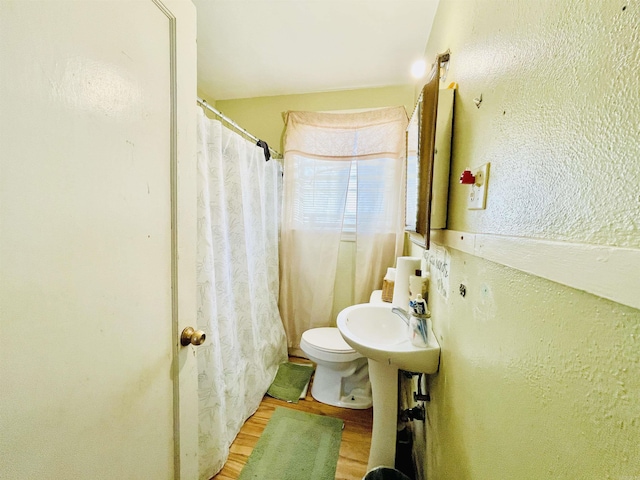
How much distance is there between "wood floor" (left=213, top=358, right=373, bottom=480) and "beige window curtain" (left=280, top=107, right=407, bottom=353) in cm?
62

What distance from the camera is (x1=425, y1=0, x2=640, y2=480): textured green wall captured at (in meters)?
0.26

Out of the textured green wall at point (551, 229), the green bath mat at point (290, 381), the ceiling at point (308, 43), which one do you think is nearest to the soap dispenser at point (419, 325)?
the textured green wall at point (551, 229)

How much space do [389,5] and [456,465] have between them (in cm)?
195

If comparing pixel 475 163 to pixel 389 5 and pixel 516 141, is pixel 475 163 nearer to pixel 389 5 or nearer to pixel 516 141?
pixel 516 141

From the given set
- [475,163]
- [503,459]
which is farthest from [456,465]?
[475,163]

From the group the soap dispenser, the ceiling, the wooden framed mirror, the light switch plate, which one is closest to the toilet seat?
the soap dispenser

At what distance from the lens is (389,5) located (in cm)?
130

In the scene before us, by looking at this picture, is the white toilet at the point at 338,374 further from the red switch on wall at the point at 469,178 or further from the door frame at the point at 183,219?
the red switch on wall at the point at 469,178

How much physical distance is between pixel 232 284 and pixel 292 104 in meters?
1.66

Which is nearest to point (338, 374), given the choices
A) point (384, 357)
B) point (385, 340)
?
point (385, 340)

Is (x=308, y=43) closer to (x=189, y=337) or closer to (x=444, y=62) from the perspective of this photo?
(x=444, y=62)

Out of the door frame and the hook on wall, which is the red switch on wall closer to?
the hook on wall

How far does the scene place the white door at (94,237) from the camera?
380 millimetres

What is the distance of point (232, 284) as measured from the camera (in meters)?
1.53
